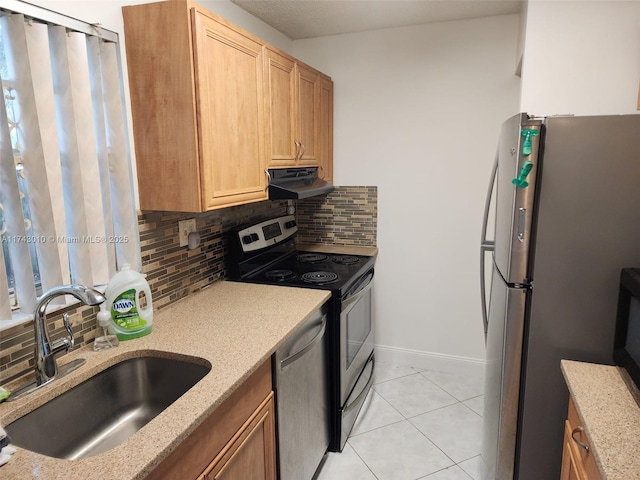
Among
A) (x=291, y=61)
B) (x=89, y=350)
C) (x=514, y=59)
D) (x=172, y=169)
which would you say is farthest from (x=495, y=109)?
(x=89, y=350)

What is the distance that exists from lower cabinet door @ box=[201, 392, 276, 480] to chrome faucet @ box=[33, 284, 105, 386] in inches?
21.6

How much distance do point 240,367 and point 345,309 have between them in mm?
911

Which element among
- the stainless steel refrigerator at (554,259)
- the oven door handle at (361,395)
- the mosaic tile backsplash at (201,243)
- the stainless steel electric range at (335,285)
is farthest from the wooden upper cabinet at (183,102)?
the oven door handle at (361,395)

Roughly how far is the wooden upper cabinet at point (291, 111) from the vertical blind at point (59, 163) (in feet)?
2.32

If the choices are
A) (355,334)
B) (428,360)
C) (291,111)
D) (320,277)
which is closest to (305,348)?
(320,277)

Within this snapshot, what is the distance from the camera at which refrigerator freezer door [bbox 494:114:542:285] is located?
1.37 meters

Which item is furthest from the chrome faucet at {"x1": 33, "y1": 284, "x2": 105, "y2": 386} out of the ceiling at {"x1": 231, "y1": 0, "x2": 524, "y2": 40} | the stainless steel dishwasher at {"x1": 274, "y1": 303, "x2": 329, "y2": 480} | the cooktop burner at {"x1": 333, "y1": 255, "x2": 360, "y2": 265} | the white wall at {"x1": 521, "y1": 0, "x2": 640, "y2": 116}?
the white wall at {"x1": 521, "y1": 0, "x2": 640, "y2": 116}

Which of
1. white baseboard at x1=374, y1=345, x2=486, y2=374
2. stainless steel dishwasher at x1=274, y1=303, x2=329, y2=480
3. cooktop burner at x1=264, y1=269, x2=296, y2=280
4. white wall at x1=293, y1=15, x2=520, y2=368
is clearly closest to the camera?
stainless steel dishwasher at x1=274, y1=303, x2=329, y2=480

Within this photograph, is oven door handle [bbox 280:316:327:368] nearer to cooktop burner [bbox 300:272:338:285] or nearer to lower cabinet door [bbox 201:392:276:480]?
lower cabinet door [bbox 201:392:276:480]

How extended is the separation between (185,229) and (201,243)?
0.52 feet

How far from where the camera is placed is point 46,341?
3.95 feet

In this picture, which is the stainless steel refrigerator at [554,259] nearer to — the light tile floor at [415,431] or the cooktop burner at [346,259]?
the light tile floor at [415,431]

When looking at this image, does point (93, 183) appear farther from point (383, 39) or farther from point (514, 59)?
point (514, 59)

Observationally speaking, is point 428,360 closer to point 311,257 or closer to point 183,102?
point 311,257
